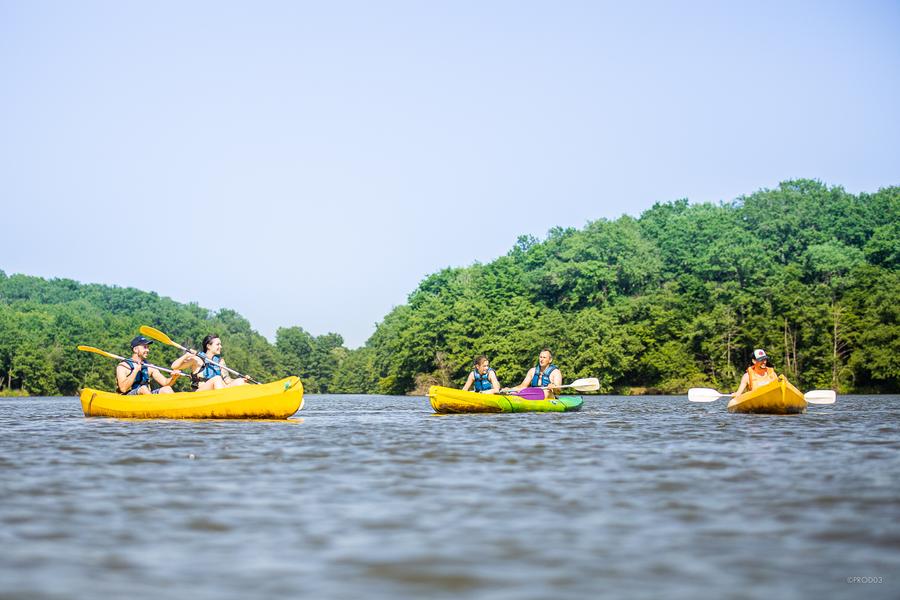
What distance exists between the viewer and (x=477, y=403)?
1764 centimetres

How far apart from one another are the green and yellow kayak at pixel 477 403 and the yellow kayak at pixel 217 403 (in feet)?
9.68

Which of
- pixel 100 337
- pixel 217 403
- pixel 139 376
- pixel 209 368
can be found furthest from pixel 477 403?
pixel 100 337

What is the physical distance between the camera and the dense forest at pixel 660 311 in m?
49.9

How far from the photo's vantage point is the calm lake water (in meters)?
4.27

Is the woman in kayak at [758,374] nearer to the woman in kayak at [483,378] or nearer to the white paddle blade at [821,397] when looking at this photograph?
the white paddle blade at [821,397]

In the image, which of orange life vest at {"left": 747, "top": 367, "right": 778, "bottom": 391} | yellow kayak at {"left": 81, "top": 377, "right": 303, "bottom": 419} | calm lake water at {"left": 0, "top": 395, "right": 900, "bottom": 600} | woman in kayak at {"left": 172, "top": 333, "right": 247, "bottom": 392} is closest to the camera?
calm lake water at {"left": 0, "top": 395, "right": 900, "bottom": 600}

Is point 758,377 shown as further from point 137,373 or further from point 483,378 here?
point 137,373

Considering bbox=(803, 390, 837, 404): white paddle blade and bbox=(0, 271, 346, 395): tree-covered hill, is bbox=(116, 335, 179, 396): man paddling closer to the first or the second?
bbox=(803, 390, 837, 404): white paddle blade

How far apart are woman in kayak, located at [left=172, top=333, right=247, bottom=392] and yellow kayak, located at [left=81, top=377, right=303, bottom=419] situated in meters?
0.47

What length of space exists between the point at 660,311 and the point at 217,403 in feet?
145

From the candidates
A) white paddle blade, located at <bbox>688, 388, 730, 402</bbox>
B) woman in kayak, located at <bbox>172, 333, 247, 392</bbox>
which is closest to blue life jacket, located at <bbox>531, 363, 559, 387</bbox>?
white paddle blade, located at <bbox>688, 388, 730, 402</bbox>

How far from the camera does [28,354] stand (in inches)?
2630

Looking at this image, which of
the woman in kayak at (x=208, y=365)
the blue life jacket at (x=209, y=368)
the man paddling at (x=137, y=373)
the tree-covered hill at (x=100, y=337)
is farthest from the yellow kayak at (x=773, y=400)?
the tree-covered hill at (x=100, y=337)

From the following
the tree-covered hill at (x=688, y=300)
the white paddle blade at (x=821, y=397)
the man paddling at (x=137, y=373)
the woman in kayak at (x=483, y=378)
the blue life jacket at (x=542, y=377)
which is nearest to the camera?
the man paddling at (x=137, y=373)
